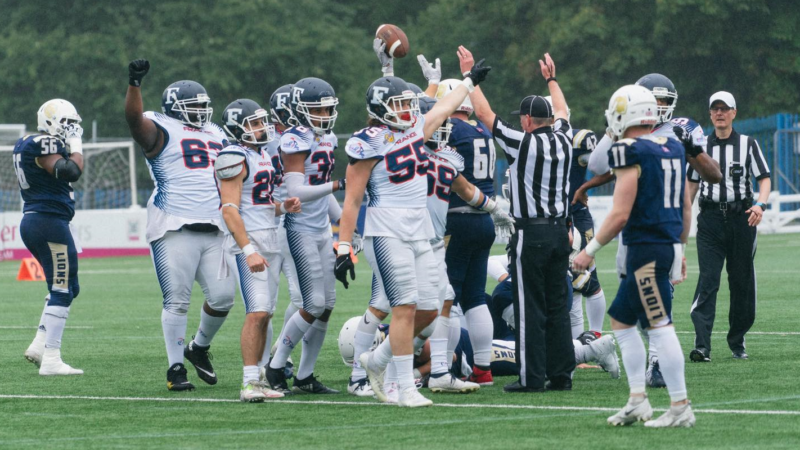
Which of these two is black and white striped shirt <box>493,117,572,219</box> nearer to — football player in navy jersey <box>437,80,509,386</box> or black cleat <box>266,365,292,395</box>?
football player in navy jersey <box>437,80,509,386</box>

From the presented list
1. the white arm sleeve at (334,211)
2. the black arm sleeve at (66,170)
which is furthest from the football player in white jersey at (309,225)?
the black arm sleeve at (66,170)

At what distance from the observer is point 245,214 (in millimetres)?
9008

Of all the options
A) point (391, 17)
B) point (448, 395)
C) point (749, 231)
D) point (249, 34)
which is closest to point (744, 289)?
point (749, 231)

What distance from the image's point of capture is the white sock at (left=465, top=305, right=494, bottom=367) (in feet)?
31.5

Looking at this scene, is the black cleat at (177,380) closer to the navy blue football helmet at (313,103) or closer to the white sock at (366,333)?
the white sock at (366,333)

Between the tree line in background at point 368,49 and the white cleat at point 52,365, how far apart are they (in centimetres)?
3014

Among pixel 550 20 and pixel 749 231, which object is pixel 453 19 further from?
pixel 749 231

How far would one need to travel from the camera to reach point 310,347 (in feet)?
31.0

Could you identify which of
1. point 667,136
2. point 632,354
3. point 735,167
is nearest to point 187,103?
point 667,136

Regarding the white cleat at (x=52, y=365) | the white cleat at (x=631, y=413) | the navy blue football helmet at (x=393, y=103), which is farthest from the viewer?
the white cleat at (x=52, y=365)

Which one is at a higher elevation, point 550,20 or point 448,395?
point 550,20

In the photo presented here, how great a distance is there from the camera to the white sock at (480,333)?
31.5ft

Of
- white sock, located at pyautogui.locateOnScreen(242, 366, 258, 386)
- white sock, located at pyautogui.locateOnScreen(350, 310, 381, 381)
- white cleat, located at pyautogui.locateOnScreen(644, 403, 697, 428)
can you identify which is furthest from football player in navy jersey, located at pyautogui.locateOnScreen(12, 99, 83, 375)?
white cleat, located at pyautogui.locateOnScreen(644, 403, 697, 428)

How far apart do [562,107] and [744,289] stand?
8.35 ft
